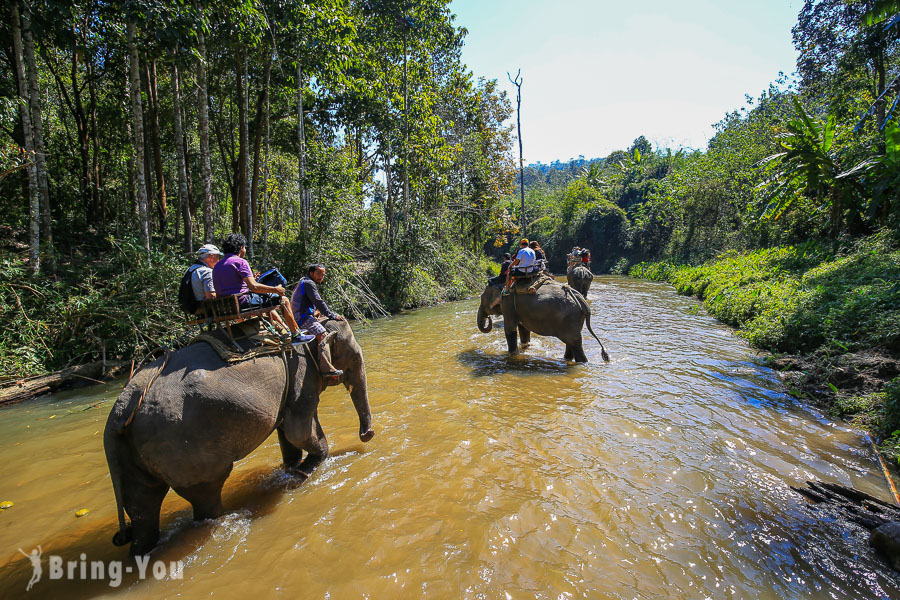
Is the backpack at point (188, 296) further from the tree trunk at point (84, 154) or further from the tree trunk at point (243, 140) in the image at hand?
the tree trunk at point (84, 154)

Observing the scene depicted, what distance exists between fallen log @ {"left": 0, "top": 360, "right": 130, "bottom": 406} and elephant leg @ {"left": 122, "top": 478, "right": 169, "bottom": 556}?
18.2 feet

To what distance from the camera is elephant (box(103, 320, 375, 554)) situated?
262 cm

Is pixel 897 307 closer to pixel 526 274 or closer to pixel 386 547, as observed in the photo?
pixel 526 274

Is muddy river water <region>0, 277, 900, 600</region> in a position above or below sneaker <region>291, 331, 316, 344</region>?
below

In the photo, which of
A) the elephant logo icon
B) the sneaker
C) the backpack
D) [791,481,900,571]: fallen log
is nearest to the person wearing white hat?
the backpack

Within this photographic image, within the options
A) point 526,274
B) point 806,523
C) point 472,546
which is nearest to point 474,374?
point 526,274

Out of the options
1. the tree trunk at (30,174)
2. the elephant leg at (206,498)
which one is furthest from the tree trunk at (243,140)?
the elephant leg at (206,498)

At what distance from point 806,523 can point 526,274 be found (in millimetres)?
5345

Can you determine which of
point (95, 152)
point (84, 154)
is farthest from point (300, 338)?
point (95, 152)

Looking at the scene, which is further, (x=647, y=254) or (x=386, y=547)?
(x=647, y=254)

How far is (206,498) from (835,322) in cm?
900

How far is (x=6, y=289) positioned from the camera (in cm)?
688

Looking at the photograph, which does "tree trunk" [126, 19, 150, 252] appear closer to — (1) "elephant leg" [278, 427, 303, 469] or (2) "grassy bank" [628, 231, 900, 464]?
(1) "elephant leg" [278, 427, 303, 469]

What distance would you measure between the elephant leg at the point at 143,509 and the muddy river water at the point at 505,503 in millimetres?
171
